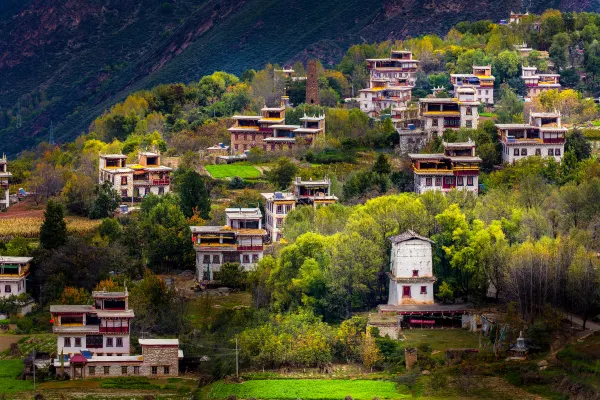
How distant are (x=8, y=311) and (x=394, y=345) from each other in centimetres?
2056

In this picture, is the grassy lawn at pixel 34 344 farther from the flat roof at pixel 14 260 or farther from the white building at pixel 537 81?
the white building at pixel 537 81

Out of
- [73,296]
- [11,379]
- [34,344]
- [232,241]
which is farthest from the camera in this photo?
[232,241]

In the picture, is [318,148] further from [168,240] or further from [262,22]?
[262,22]

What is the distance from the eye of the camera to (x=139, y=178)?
109 meters

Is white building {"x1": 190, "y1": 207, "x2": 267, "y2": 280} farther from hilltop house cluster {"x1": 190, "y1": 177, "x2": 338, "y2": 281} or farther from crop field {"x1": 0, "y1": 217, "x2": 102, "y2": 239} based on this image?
crop field {"x1": 0, "y1": 217, "x2": 102, "y2": 239}

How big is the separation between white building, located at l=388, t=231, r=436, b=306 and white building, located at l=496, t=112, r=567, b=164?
2719 cm

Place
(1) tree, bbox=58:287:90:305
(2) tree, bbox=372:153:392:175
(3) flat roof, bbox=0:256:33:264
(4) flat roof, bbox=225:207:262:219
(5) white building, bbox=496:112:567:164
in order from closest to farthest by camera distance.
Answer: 1. (1) tree, bbox=58:287:90:305
2. (3) flat roof, bbox=0:256:33:264
3. (4) flat roof, bbox=225:207:262:219
4. (2) tree, bbox=372:153:392:175
5. (5) white building, bbox=496:112:567:164

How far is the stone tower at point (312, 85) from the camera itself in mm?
132000

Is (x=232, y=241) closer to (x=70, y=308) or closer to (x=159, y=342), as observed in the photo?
(x=70, y=308)

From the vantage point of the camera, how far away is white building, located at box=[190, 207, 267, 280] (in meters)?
91.2

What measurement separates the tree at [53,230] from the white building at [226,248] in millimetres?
6766

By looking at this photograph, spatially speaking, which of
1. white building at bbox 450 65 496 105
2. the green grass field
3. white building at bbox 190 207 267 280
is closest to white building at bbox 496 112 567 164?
white building at bbox 450 65 496 105

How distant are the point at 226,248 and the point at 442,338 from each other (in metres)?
19.1

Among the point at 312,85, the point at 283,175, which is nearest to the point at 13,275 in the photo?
the point at 283,175
